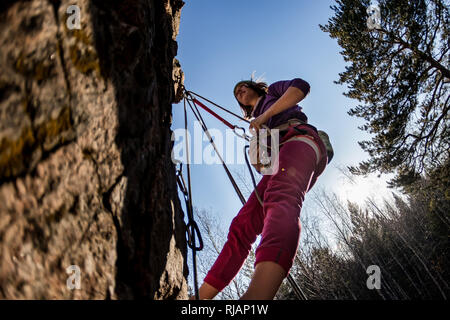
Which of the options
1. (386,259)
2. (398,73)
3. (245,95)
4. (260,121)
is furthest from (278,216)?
(386,259)

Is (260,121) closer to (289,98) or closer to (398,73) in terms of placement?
(289,98)

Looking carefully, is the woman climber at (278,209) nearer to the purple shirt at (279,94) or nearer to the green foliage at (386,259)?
the purple shirt at (279,94)

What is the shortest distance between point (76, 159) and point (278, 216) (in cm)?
101

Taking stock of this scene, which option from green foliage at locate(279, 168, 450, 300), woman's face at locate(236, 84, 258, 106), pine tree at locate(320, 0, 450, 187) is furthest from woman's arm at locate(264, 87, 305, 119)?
green foliage at locate(279, 168, 450, 300)

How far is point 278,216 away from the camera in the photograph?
4.37ft

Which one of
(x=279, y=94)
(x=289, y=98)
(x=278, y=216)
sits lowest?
(x=278, y=216)

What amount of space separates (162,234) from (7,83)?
86cm

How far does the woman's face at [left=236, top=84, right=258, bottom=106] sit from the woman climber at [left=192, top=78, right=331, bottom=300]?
11.0 inches

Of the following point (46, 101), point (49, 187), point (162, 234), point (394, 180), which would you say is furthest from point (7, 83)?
point (394, 180)

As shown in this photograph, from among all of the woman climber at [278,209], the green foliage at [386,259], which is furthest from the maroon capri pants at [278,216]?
the green foliage at [386,259]

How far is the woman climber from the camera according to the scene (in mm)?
1160

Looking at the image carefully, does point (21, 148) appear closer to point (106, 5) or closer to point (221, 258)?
point (106, 5)

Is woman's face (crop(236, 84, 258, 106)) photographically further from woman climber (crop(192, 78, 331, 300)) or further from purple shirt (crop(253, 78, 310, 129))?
purple shirt (crop(253, 78, 310, 129))

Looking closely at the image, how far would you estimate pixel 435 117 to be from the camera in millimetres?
6438
